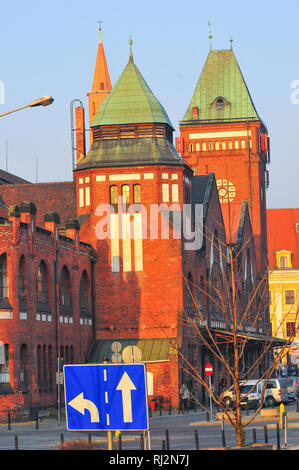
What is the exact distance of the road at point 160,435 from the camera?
32.2 meters

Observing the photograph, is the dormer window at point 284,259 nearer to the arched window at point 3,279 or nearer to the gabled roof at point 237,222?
the gabled roof at point 237,222

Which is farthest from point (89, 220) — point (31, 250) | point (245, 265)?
point (245, 265)

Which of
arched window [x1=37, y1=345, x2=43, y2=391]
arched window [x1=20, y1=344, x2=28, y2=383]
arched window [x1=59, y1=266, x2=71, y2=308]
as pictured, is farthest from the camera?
arched window [x1=59, y1=266, x2=71, y2=308]

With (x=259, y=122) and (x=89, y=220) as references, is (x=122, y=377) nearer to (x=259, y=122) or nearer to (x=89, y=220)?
(x=89, y=220)

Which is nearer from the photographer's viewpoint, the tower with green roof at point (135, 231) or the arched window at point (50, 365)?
the arched window at point (50, 365)

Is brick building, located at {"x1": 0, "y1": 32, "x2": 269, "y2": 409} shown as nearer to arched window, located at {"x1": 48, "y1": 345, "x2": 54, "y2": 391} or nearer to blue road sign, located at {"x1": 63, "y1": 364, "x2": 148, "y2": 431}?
arched window, located at {"x1": 48, "y1": 345, "x2": 54, "y2": 391}

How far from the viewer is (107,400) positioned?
1537cm

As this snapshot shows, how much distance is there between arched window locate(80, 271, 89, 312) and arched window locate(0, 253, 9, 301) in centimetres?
1150

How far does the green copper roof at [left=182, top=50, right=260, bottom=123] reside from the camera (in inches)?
4005

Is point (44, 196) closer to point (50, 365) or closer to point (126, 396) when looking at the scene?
point (50, 365)

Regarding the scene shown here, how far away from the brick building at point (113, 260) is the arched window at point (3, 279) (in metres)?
0.05

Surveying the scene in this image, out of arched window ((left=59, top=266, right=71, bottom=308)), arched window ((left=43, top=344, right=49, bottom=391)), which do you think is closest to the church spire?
arched window ((left=59, top=266, right=71, bottom=308))

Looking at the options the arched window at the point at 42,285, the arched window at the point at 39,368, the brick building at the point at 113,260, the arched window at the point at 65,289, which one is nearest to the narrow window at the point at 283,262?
the brick building at the point at 113,260

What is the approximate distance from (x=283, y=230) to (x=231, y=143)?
35.2m
